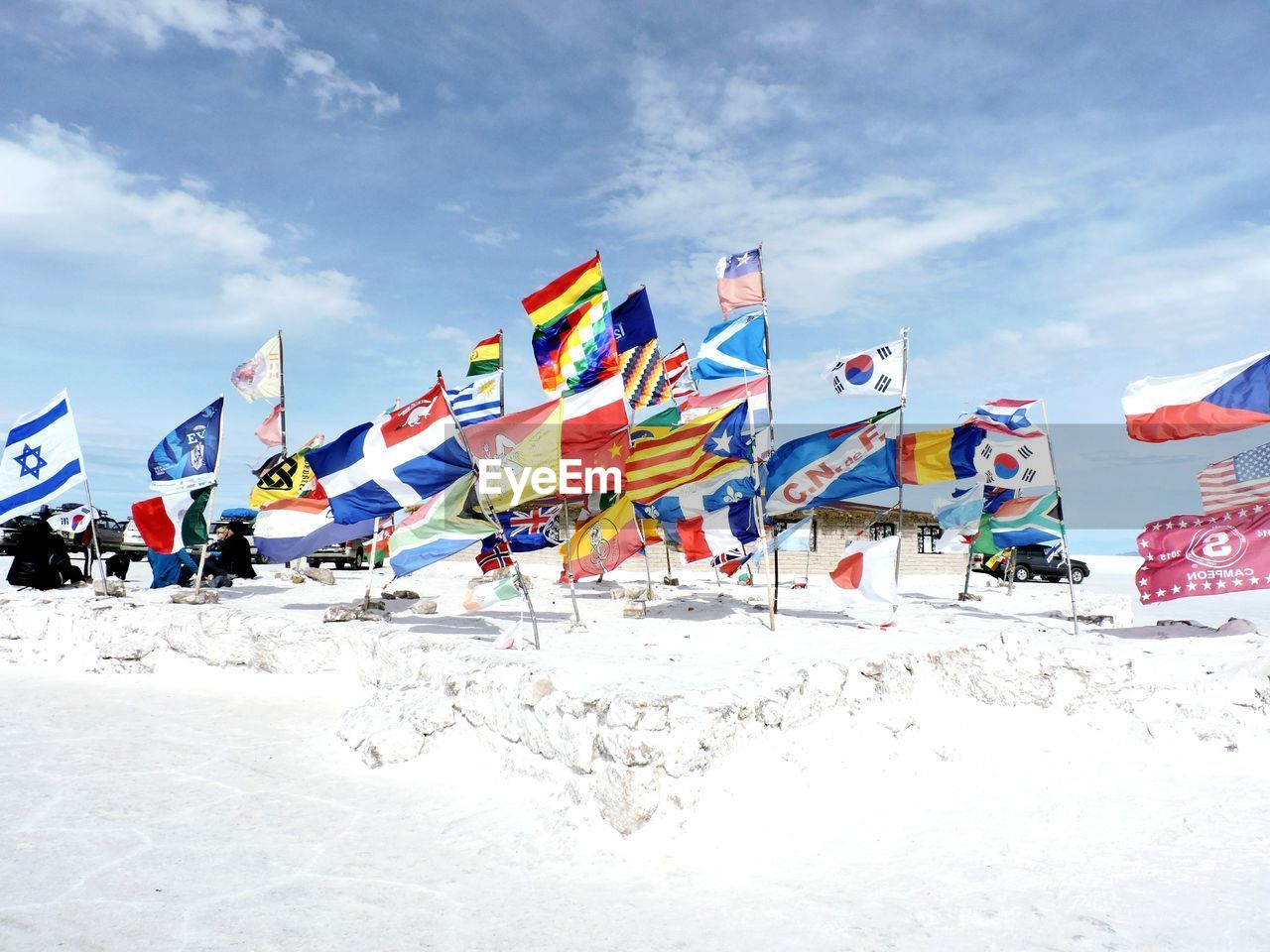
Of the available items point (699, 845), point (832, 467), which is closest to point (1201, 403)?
point (832, 467)

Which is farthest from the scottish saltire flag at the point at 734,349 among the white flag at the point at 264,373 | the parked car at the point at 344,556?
the parked car at the point at 344,556

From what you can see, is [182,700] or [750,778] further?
[182,700]

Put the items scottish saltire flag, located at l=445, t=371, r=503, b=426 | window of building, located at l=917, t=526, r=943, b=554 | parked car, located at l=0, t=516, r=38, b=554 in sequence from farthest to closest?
1. window of building, located at l=917, t=526, r=943, b=554
2. parked car, located at l=0, t=516, r=38, b=554
3. scottish saltire flag, located at l=445, t=371, r=503, b=426

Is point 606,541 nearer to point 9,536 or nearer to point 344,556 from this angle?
point 344,556

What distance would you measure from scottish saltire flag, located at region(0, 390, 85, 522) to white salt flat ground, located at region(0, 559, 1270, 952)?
247 inches

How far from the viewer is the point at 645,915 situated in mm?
5121

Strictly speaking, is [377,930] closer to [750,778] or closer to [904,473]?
[750,778]

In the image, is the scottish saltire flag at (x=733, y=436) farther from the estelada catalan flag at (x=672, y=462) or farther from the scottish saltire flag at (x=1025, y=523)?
the scottish saltire flag at (x=1025, y=523)

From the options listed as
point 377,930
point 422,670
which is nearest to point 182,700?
point 422,670

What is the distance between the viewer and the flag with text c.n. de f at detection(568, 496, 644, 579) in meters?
11.1

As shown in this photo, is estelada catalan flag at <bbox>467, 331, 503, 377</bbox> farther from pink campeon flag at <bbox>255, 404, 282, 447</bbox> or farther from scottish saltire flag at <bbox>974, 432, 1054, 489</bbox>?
scottish saltire flag at <bbox>974, 432, 1054, 489</bbox>

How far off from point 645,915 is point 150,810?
4.54m

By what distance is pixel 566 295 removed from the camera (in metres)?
10.8

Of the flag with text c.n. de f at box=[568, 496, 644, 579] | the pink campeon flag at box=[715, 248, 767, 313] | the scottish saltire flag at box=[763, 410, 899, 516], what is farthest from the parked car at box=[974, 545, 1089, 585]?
the flag with text c.n. de f at box=[568, 496, 644, 579]
